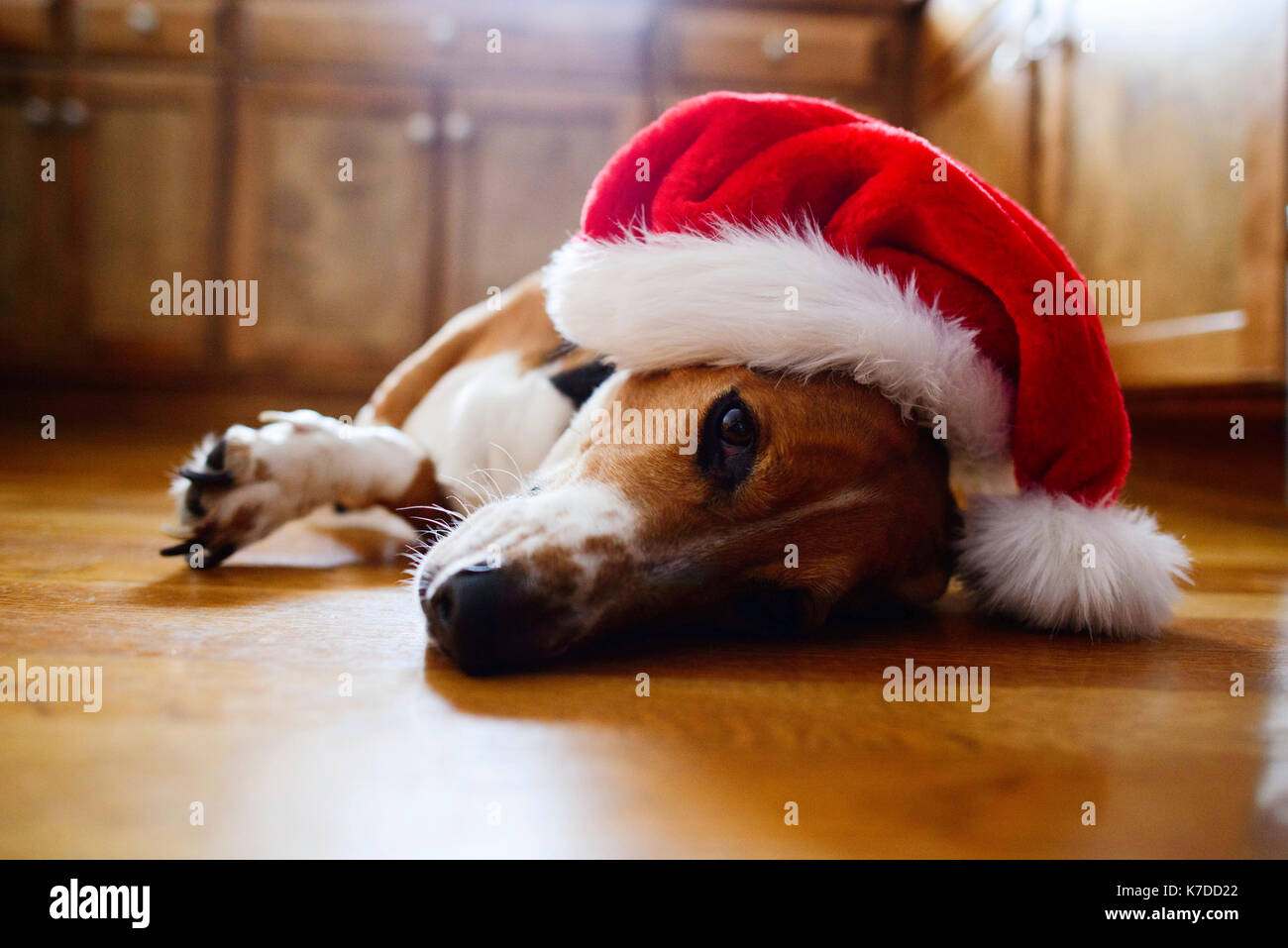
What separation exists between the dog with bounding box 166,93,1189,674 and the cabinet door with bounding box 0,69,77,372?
3.07m

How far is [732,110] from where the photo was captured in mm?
1195

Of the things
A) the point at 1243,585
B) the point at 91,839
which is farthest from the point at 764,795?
the point at 1243,585

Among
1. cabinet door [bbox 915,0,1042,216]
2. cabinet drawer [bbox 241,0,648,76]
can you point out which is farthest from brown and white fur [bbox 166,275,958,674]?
cabinet drawer [bbox 241,0,648,76]

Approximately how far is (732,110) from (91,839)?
997 millimetres

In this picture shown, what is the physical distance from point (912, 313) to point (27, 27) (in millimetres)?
3972

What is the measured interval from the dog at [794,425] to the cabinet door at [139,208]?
2890 millimetres

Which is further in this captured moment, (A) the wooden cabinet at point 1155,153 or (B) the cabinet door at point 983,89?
(B) the cabinet door at point 983,89

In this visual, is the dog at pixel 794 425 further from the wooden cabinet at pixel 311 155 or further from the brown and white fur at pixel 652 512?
the wooden cabinet at pixel 311 155

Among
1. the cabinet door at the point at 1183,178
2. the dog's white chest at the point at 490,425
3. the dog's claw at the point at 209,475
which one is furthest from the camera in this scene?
the cabinet door at the point at 1183,178

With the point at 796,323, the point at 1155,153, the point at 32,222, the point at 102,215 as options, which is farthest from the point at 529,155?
the point at 796,323

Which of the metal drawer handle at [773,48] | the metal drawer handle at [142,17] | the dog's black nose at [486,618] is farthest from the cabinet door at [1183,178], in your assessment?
the metal drawer handle at [142,17]

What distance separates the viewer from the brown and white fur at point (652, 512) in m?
0.89
